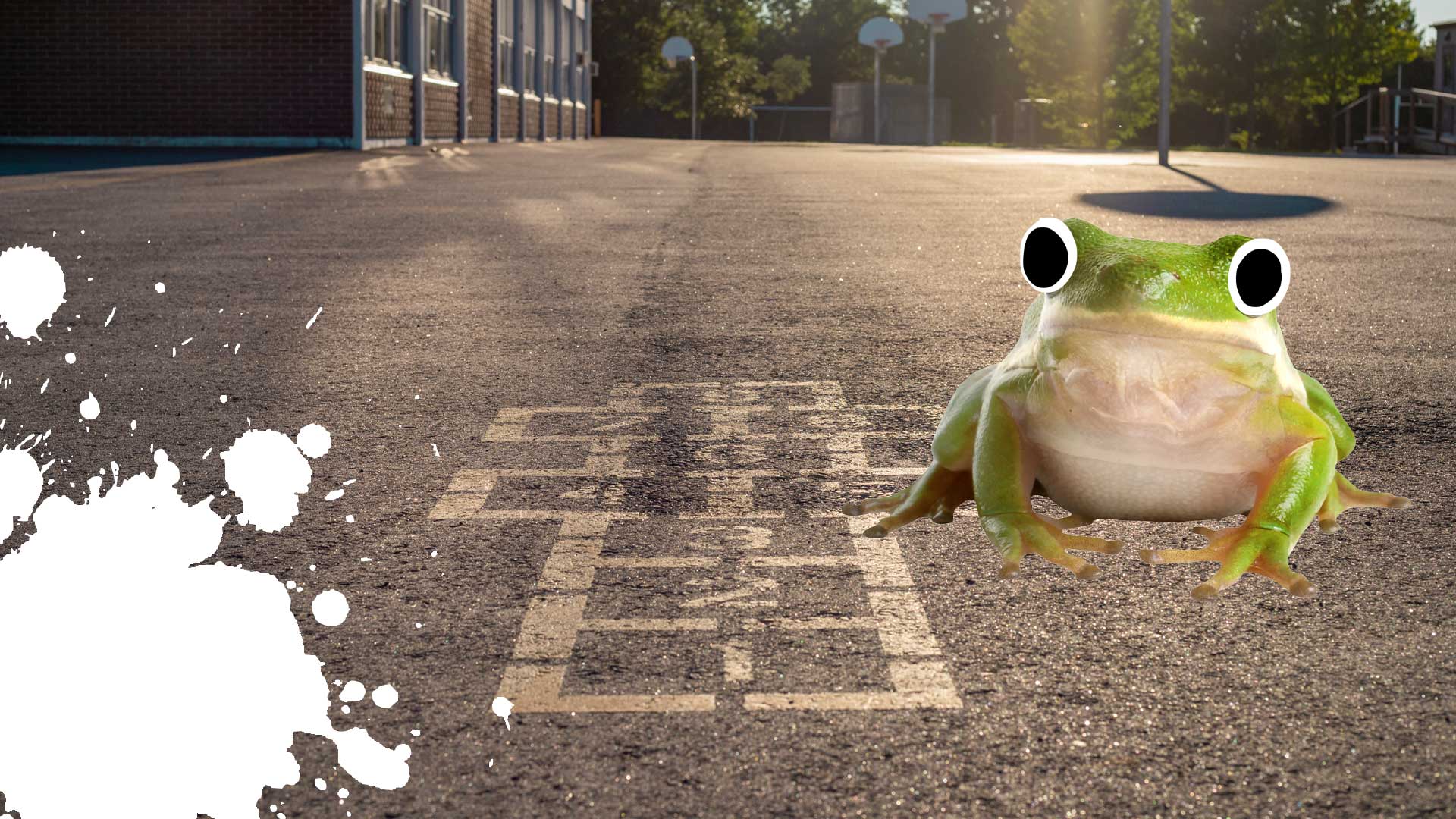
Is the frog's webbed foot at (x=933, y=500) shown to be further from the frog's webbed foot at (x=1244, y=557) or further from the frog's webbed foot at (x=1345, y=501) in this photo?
the frog's webbed foot at (x=1345, y=501)

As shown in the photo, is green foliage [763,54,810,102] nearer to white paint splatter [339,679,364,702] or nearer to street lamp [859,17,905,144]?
street lamp [859,17,905,144]

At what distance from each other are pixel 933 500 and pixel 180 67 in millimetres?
24622

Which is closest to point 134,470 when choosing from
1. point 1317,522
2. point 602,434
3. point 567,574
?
point 602,434

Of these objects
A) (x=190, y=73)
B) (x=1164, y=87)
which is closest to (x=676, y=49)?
(x=1164, y=87)

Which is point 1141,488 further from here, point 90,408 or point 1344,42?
point 1344,42

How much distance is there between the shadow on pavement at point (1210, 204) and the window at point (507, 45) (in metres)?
24.4

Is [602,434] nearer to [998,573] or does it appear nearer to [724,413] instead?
[724,413]

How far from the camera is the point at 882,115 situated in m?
68.6

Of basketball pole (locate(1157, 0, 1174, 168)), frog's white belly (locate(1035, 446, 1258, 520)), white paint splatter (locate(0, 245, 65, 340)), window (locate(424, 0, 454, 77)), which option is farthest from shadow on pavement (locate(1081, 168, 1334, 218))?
window (locate(424, 0, 454, 77))

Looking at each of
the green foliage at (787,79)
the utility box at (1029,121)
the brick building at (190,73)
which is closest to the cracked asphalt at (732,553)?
the brick building at (190,73)

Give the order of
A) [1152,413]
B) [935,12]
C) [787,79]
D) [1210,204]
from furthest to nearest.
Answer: [787,79], [935,12], [1210,204], [1152,413]

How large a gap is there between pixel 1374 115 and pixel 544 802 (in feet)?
185

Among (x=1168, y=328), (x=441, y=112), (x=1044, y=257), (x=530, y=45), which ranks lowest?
(x=1168, y=328)

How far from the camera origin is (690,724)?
234 cm
